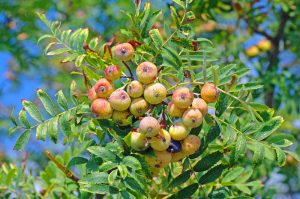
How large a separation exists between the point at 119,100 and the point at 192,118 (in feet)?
0.45

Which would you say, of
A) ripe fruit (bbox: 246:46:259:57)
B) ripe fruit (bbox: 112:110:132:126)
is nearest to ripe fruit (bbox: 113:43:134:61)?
ripe fruit (bbox: 112:110:132:126)

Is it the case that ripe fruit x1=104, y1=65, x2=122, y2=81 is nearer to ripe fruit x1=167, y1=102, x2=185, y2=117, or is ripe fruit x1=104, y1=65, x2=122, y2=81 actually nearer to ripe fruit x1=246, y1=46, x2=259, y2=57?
ripe fruit x1=167, y1=102, x2=185, y2=117

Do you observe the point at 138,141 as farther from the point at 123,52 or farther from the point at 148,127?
the point at 123,52

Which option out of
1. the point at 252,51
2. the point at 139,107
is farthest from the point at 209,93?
the point at 252,51

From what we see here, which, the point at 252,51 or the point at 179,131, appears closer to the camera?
the point at 179,131

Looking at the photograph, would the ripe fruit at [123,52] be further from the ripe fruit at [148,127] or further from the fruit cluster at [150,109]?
the ripe fruit at [148,127]

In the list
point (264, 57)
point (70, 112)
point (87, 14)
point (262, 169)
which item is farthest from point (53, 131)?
point (87, 14)

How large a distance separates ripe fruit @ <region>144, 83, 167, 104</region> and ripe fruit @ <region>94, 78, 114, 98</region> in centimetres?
8

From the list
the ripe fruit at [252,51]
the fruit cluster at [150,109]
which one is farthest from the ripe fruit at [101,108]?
the ripe fruit at [252,51]

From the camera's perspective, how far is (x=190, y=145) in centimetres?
115

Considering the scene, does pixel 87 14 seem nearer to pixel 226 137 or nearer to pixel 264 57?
pixel 264 57

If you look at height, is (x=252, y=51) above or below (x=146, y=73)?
below

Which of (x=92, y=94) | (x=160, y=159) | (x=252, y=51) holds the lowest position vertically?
(x=252, y=51)

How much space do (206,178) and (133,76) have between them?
11.1 inches
